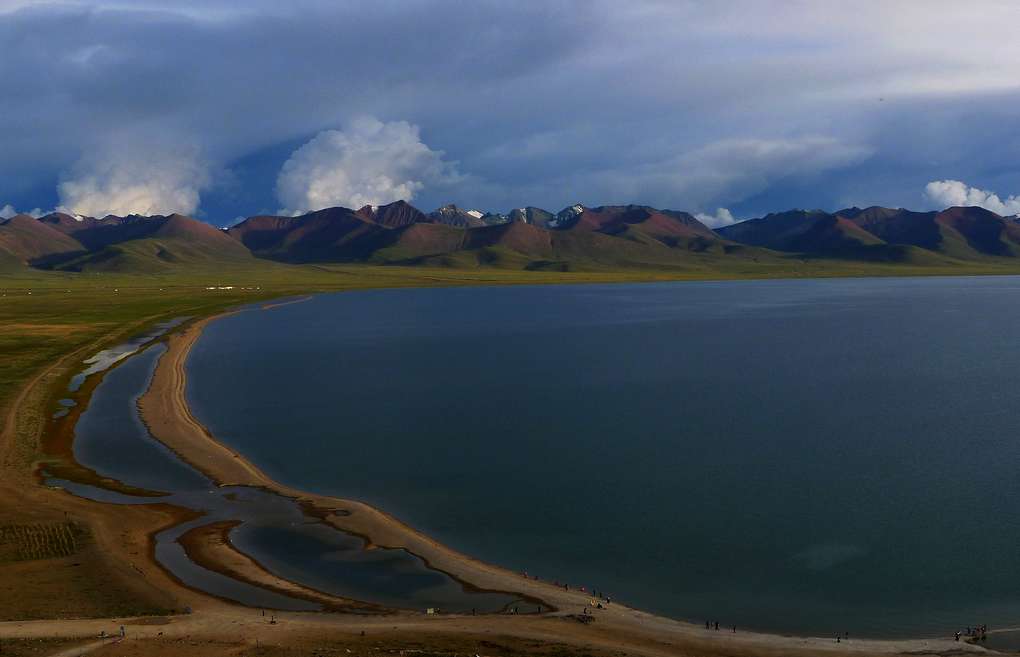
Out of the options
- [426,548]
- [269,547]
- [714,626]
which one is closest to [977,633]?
[714,626]

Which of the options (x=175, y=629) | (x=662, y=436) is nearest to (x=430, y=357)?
(x=662, y=436)

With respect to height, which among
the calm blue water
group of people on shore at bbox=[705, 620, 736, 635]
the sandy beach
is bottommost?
group of people on shore at bbox=[705, 620, 736, 635]

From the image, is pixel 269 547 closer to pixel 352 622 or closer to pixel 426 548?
pixel 426 548

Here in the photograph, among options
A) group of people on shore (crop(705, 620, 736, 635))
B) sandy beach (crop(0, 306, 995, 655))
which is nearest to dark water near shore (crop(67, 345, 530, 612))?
sandy beach (crop(0, 306, 995, 655))

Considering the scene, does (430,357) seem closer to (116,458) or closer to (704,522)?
(116,458)

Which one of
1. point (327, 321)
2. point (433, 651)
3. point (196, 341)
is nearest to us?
point (433, 651)

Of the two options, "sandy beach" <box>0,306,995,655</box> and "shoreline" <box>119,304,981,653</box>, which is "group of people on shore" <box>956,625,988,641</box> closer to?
"shoreline" <box>119,304,981,653</box>
